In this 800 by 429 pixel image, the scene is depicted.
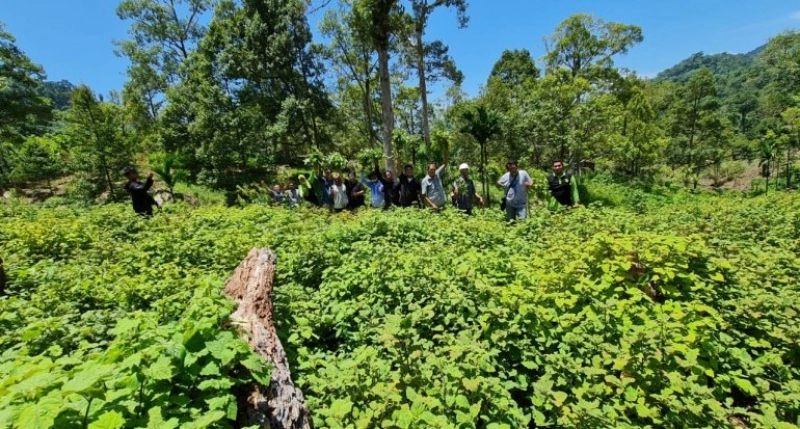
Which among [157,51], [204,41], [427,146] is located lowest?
[427,146]

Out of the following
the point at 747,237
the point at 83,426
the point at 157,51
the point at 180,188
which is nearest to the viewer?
the point at 83,426

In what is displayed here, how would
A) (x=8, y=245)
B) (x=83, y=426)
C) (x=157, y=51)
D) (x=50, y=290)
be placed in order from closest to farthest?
(x=83, y=426) < (x=50, y=290) < (x=8, y=245) < (x=157, y=51)

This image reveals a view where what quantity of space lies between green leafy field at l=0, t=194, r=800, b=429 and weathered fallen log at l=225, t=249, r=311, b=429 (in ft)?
0.56

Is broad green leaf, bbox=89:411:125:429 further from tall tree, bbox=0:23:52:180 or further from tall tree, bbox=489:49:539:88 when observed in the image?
tall tree, bbox=489:49:539:88

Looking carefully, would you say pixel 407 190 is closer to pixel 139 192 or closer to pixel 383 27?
pixel 139 192

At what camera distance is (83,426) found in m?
1.68

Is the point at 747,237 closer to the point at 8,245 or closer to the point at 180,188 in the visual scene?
the point at 8,245

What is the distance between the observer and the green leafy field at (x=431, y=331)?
2.14 m

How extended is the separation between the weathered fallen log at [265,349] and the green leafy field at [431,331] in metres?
0.17

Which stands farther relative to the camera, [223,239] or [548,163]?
[548,163]

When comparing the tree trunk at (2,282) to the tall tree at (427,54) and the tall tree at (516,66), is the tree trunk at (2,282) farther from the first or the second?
the tall tree at (516,66)

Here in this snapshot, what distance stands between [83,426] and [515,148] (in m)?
21.7

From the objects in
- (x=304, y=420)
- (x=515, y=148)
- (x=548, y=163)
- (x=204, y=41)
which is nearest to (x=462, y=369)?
(x=304, y=420)

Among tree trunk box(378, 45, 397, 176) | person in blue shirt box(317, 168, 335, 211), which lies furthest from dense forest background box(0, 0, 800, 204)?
person in blue shirt box(317, 168, 335, 211)
